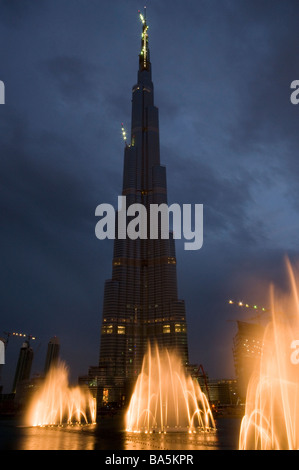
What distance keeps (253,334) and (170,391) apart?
4693 inches

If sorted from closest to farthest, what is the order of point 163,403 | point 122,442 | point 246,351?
point 122,442
point 163,403
point 246,351

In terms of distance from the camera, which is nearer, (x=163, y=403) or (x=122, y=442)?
(x=122, y=442)

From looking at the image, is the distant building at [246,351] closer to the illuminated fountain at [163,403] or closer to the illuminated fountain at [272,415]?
the illuminated fountain at [272,415]

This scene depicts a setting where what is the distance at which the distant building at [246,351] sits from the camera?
163 metres

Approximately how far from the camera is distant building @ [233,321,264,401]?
16338 cm

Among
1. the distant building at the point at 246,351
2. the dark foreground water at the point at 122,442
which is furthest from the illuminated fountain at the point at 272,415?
the distant building at the point at 246,351

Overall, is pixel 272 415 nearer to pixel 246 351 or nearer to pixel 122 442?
pixel 122 442

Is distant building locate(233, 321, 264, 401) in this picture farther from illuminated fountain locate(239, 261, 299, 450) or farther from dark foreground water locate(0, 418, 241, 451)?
dark foreground water locate(0, 418, 241, 451)

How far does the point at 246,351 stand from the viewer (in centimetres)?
16838

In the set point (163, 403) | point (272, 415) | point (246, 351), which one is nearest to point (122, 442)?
point (163, 403)

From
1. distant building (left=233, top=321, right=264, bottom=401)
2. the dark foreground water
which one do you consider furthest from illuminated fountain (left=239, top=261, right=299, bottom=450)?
distant building (left=233, top=321, right=264, bottom=401)
